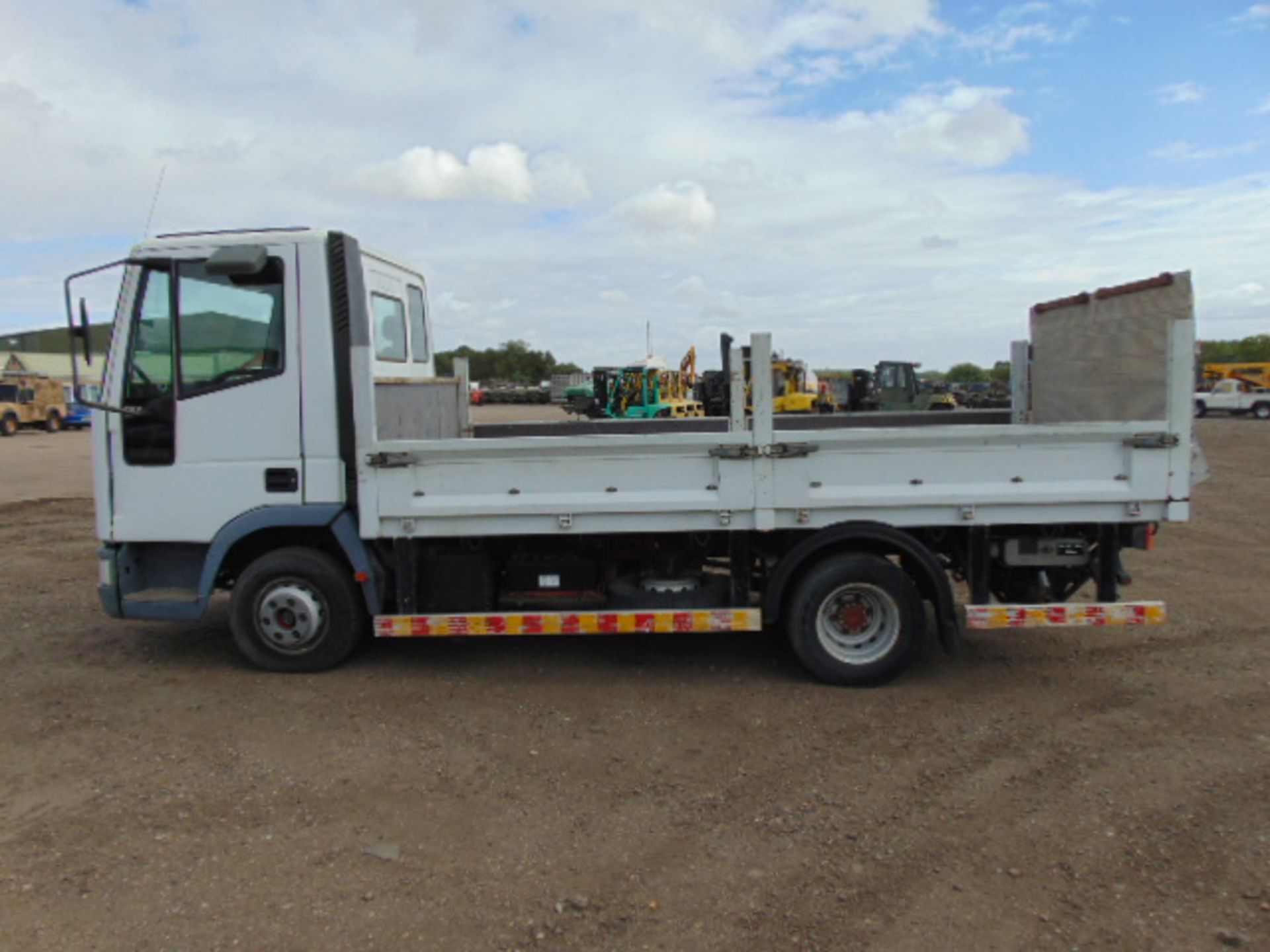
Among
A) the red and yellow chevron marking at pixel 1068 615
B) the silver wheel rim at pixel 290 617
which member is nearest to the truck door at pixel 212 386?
the silver wheel rim at pixel 290 617

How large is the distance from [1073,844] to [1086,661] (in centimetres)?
252

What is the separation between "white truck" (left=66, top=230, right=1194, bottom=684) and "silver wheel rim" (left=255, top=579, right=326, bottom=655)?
14 mm

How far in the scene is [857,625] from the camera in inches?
210

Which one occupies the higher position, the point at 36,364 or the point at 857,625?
the point at 36,364

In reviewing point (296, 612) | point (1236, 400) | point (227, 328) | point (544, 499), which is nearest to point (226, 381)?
point (227, 328)

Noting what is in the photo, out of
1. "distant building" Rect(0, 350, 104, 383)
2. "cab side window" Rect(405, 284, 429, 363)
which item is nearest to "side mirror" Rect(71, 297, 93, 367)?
"cab side window" Rect(405, 284, 429, 363)

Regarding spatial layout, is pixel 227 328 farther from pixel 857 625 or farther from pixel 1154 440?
pixel 1154 440

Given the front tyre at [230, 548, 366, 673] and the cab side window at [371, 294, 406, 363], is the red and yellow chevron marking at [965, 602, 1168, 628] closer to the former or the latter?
the front tyre at [230, 548, 366, 673]

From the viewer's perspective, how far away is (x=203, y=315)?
17.4 ft

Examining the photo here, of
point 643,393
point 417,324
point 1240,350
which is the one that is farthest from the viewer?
point 1240,350

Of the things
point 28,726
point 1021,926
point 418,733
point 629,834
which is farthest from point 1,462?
point 1021,926

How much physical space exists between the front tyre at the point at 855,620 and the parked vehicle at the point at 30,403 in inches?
1510

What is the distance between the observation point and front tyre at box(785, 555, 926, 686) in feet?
17.1

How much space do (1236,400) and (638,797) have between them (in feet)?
151
